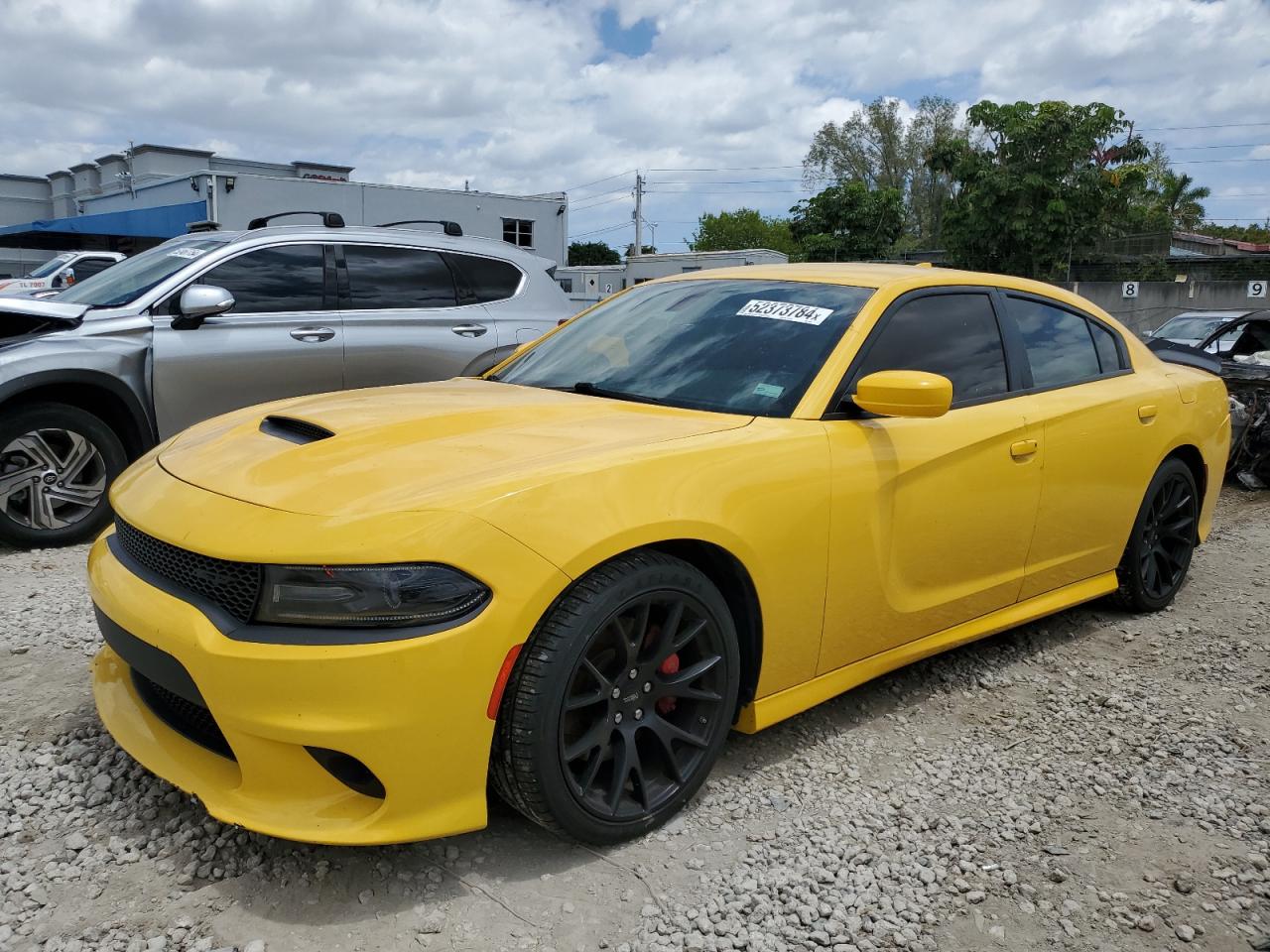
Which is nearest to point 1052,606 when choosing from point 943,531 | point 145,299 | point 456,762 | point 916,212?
point 943,531

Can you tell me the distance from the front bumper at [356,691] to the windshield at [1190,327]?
13.1 meters

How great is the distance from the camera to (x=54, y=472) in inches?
206

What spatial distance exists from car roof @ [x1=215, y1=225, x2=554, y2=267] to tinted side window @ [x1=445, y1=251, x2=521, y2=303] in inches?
2.6

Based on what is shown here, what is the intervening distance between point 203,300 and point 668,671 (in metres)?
3.72

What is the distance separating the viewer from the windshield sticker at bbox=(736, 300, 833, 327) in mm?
3387

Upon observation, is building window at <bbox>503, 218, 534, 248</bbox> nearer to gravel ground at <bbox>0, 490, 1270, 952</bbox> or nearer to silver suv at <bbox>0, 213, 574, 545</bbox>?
silver suv at <bbox>0, 213, 574, 545</bbox>

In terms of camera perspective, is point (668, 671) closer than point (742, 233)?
Yes

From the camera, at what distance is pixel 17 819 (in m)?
2.64

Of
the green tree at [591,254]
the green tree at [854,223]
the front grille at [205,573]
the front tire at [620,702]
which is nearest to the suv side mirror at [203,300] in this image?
the front grille at [205,573]

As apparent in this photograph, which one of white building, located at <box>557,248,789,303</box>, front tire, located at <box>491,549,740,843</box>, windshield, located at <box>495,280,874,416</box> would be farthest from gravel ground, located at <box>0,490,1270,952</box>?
white building, located at <box>557,248,789,303</box>

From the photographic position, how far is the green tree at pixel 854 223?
42.8 metres

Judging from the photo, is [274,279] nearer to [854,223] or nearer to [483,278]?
[483,278]

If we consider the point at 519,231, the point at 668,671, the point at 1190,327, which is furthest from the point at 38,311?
the point at 519,231

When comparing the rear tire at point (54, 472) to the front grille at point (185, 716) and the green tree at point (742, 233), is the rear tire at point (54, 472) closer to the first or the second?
the front grille at point (185, 716)
